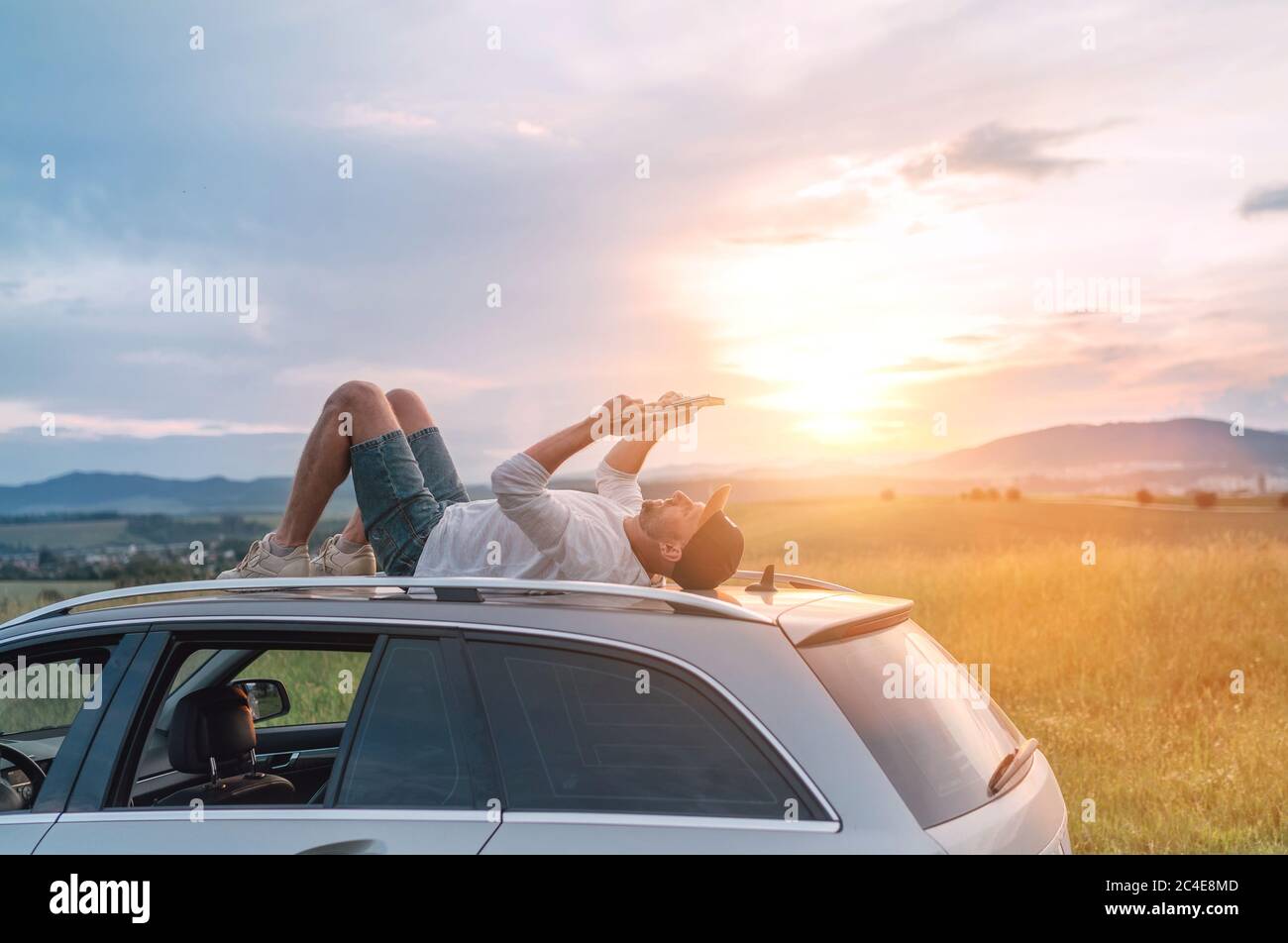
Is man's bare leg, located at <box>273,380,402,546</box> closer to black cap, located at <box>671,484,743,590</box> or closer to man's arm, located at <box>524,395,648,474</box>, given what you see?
man's arm, located at <box>524,395,648,474</box>

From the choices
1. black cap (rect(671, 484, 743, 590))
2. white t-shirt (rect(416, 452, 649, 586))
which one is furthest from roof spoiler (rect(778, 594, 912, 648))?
white t-shirt (rect(416, 452, 649, 586))

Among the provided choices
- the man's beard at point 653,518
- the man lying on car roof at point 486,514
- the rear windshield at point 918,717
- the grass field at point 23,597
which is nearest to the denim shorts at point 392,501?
the man lying on car roof at point 486,514

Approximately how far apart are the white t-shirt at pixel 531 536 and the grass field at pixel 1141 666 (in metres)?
3.24

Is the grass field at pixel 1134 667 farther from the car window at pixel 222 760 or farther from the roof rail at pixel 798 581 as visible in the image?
the car window at pixel 222 760

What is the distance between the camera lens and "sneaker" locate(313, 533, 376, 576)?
5.72 meters

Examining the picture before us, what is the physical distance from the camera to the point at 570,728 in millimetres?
2727

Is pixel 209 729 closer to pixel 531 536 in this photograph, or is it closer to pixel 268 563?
pixel 268 563

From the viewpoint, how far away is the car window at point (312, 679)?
27.3 feet

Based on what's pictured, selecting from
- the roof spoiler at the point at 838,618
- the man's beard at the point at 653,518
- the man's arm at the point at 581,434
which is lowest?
the roof spoiler at the point at 838,618

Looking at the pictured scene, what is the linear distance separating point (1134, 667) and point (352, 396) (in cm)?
765

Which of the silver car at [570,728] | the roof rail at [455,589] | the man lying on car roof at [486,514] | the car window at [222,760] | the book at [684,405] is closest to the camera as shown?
the silver car at [570,728]
